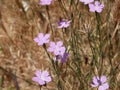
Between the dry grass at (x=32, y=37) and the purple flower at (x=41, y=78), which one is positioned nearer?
the purple flower at (x=41, y=78)

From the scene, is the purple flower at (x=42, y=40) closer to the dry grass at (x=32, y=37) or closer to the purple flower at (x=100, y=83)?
the purple flower at (x=100, y=83)

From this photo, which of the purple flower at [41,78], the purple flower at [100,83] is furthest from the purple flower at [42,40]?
the purple flower at [100,83]

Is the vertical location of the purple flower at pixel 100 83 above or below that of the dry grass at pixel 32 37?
below

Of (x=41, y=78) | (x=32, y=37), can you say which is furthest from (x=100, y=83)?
(x=32, y=37)

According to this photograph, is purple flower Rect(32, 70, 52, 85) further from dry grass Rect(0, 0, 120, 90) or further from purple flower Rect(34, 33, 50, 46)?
dry grass Rect(0, 0, 120, 90)

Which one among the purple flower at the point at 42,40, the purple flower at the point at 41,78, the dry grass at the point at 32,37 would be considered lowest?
the purple flower at the point at 41,78

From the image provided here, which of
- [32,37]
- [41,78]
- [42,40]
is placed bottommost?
[41,78]

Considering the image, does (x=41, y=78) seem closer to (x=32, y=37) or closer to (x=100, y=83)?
(x=100, y=83)

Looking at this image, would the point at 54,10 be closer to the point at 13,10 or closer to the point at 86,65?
the point at 13,10
